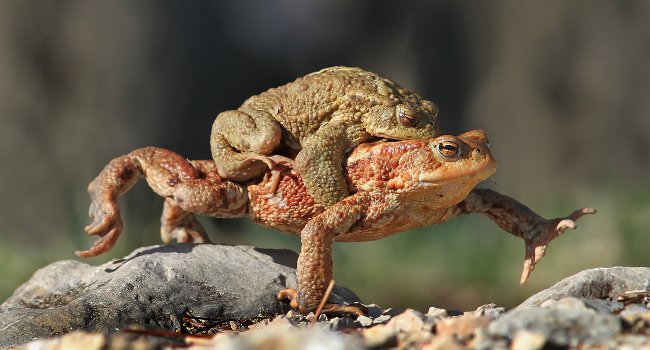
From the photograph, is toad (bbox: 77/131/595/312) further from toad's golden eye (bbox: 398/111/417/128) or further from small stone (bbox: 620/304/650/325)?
small stone (bbox: 620/304/650/325)

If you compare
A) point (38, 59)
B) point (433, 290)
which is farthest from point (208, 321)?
point (38, 59)

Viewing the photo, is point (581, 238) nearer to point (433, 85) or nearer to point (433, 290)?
point (433, 290)

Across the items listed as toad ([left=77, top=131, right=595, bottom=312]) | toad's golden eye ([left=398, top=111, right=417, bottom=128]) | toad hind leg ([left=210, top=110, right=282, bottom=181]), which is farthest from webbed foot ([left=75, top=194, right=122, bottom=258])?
toad's golden eye ([left=398, top=111, right=417, bottom=128])

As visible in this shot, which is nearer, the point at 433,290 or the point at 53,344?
the point at 53,344

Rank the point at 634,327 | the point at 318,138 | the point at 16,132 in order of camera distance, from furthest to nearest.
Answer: the point at 16,132 → the point at 318,138 → the point at 634,327

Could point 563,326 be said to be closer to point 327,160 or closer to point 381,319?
Result: point 381,319

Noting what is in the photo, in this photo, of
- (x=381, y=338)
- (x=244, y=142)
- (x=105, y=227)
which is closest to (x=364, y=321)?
(x=381, y=338)
